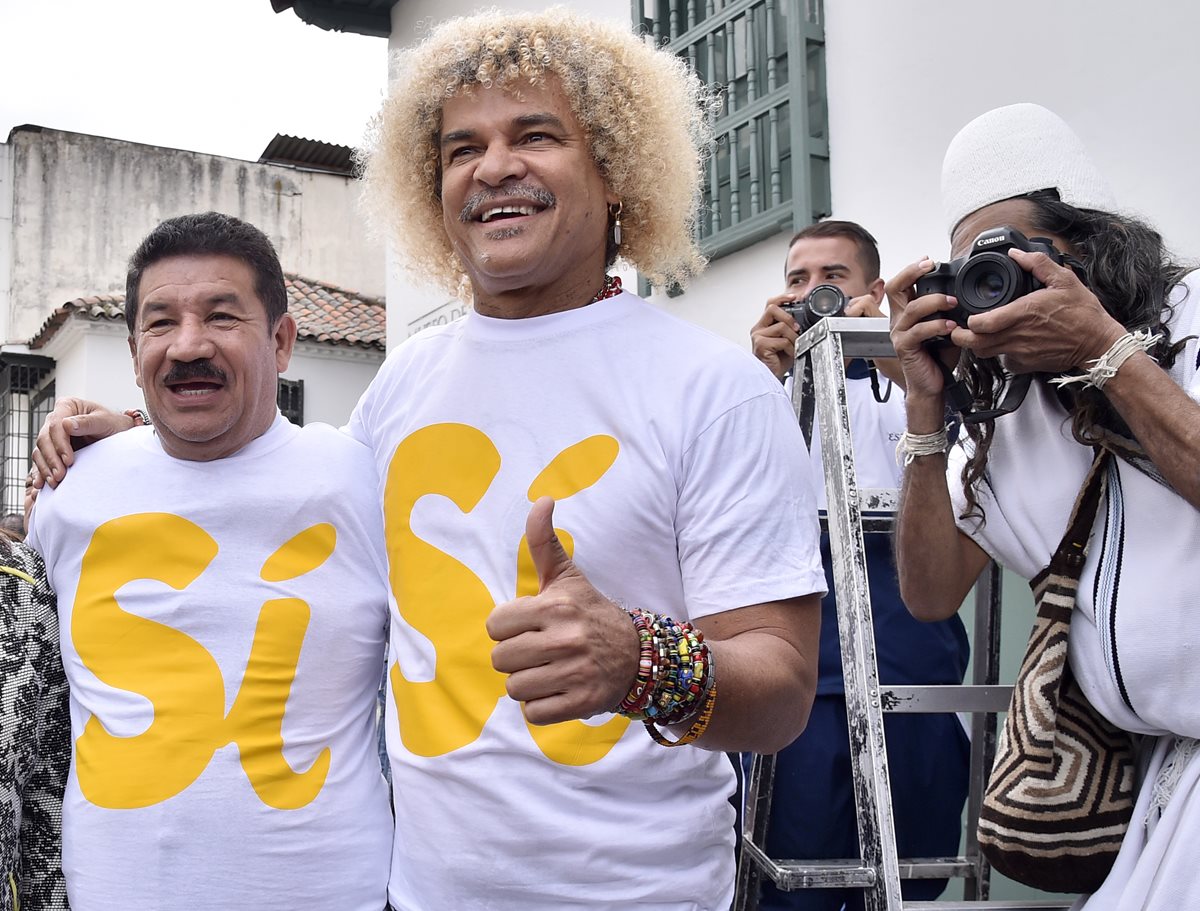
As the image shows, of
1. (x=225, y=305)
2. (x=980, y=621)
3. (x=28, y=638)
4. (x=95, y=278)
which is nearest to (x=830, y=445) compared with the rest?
(x=980, y=621)

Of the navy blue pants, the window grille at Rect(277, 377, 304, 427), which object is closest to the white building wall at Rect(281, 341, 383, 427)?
the window grille at Rect(277, 377, 304, 427)

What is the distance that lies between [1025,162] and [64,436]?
70.2 inches

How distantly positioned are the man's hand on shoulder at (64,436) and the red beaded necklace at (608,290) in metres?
1.01

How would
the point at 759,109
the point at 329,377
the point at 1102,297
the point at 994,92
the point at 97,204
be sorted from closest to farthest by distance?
the point at 1102,297 < the point at 994,92 < the point at 759,109 < the point at 329,377 < the point at 97,204

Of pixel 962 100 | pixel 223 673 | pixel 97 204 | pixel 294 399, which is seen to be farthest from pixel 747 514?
pixel 97 204

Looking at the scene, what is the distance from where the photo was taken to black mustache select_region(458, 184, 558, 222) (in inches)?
75.1

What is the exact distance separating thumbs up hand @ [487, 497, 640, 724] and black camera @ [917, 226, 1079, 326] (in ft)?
3.20

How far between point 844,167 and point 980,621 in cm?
314

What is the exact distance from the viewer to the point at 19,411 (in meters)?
19.4

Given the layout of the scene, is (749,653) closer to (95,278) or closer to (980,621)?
(980,621)

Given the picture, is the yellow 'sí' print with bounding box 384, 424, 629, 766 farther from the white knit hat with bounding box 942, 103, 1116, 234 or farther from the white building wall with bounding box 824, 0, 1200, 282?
the white building wall with bounding box 824, 0, 1200, 282

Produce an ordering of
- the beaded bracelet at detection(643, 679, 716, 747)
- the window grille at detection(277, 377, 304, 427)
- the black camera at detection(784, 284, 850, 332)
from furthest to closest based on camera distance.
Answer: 1. the window grille at detection(277, 377, 304, 427)
2. the black camera at detection(784, 284, 850, 332)
3. the beaded bracelet at detection(643, 679, 716, 747)

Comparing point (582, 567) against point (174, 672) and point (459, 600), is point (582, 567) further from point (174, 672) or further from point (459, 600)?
point (174, 672)

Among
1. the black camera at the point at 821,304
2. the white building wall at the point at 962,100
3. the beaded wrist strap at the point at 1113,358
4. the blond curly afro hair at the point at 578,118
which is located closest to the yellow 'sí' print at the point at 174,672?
the blond curly afro hair at the point at 578,118
